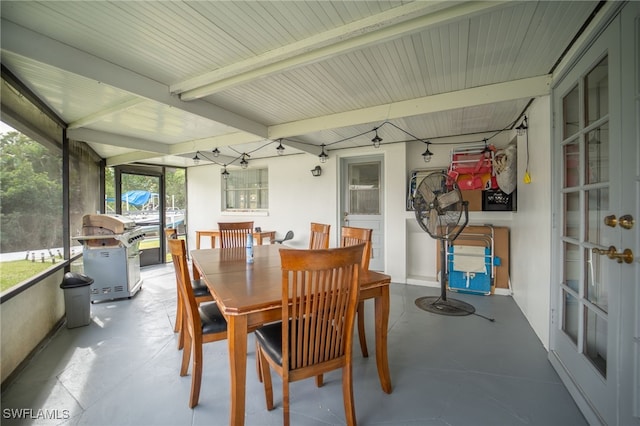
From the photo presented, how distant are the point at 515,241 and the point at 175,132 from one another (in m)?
5.13

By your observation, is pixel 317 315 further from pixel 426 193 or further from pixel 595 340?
pixel 426 193

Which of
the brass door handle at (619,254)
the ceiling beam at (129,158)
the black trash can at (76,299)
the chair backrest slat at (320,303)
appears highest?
the ceiling beam at (129,158)

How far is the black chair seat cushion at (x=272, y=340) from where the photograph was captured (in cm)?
150

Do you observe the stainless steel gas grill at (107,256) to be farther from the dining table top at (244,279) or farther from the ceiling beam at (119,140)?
the dining table top at (244,279)

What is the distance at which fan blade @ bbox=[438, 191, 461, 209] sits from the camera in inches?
126

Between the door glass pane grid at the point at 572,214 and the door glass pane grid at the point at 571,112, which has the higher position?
the door glass pane grid at the point at 571,112

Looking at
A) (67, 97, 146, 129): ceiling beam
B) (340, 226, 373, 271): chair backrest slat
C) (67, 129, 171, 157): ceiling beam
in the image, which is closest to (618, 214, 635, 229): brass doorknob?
(340, 226, 373, 271): chair backrest slat

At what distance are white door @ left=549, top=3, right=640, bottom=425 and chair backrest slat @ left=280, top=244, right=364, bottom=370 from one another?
132 centimetres

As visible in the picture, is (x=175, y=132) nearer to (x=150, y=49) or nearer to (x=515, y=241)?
(x=150, y=49)

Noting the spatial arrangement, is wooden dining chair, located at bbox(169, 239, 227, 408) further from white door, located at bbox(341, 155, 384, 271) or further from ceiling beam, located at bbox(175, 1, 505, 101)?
white door, located at bbox(341, 155, 384, 271)

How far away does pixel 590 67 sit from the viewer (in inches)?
65.8

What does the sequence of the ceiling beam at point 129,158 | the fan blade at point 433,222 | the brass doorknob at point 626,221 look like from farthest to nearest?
the ceiling beam at point 129,158
the fan blade at point 433,222
the brass doorknob at point 626,221

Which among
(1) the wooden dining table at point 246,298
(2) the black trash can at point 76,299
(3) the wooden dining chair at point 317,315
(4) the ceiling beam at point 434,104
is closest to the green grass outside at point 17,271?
(2) the black trash can at point 76,299

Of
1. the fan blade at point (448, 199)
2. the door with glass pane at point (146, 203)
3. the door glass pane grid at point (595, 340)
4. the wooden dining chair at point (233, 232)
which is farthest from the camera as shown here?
the door with glass pane at point (146, 203)
